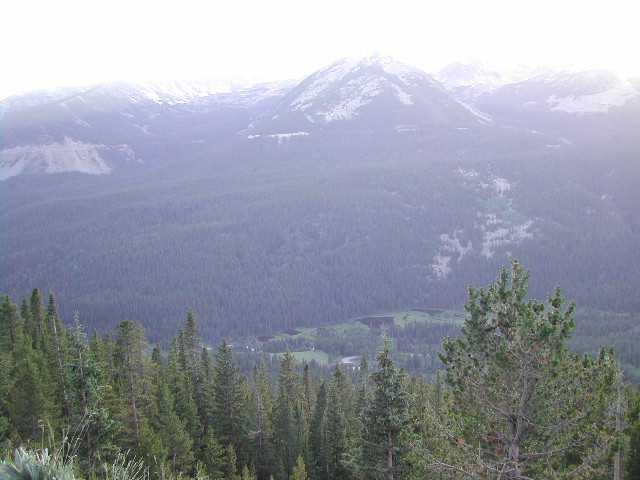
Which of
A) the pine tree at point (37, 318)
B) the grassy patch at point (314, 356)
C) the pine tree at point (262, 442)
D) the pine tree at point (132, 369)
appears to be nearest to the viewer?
the pine tree at point (132, 369)

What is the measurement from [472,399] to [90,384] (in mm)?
15828

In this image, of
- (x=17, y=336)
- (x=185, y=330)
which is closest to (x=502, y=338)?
(x=185, y=330)

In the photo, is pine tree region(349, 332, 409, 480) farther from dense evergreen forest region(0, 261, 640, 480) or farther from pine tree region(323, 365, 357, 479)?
pine tree region(323, 365, 357, 479)

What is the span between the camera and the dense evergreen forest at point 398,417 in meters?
13.1

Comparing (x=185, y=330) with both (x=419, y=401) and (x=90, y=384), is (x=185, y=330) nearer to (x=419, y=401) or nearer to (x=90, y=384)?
(x=419, y=401)

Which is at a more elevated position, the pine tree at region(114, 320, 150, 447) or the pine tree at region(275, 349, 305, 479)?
the pine tree at region(114, 320, 150, 447)

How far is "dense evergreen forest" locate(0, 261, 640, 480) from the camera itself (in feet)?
43.0

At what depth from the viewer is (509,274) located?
48.0 feet

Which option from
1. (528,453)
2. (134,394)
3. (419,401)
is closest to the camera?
(528,453)

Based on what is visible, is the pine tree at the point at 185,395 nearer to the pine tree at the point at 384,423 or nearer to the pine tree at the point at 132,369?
the pine tree at the point at 132,369

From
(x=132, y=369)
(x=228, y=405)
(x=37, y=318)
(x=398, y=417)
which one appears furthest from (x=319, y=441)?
(x=37, y=318)

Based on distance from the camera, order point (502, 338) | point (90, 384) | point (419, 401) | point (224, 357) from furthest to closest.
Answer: point (419, 401), point (224, 357), point (90, 384), point (502, 338)

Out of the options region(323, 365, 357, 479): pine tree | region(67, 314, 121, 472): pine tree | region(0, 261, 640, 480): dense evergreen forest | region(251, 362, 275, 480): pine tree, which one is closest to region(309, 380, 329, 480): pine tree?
region(0, 261, 640, 480): dense evergreen forest

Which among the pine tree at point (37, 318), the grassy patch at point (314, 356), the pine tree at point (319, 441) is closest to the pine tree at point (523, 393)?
the pine tree at point (319, 441)
